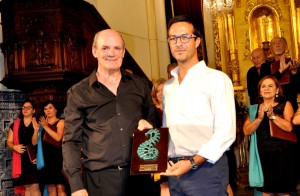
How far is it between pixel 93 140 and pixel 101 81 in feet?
1.08

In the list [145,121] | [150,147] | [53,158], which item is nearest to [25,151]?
[53,158]

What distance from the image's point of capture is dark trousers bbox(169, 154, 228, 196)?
2453mm

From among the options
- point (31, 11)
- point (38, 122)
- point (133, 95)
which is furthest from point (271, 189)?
point (31, 11)

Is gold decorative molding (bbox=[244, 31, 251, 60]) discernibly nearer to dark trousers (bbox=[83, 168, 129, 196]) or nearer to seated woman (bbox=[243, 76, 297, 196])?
seated woman (bbox=[243, 76, 297, 196])

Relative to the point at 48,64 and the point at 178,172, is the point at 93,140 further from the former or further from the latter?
the point at 48,64

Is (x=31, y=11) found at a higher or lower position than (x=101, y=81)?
higher

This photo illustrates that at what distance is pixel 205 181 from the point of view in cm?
246

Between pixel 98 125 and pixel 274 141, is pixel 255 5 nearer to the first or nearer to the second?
pixel 274 141

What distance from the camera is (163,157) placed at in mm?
2480

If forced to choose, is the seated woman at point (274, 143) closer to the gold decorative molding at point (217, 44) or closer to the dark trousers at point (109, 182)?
the dark trousers at point (109, 182)

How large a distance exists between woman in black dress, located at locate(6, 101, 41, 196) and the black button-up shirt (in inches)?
155

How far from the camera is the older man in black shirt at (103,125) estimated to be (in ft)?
8.84

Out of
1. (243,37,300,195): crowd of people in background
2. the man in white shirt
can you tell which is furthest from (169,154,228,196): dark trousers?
(243,37,300,195): crowd of people in background

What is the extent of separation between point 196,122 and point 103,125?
52 centimetres
